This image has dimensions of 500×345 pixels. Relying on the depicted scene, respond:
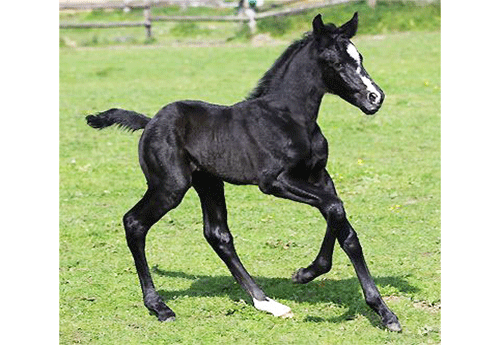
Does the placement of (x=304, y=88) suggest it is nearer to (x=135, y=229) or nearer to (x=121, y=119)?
(x=121, y=119)

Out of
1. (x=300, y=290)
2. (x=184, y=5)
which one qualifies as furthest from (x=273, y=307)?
(x=184, y=5)

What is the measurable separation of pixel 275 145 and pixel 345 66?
78 cm

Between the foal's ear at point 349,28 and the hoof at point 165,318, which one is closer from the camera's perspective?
the foal's ear at point 349,28

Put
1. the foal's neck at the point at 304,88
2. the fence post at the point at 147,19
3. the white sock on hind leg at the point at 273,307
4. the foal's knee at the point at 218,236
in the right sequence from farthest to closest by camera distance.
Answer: the fence post at the point at 147,19, the foal's knee at the point at 218,236, the white sock on hind leg at the point at 273,307, the foal's neck at the point at 304,88

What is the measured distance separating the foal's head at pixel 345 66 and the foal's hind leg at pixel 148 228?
1.53 metres

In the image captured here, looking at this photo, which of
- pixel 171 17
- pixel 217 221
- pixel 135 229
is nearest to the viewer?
pixel 135 229

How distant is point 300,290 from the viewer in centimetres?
765

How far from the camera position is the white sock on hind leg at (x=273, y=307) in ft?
22.7

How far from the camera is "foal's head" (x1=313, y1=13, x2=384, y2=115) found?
6582 millimetres

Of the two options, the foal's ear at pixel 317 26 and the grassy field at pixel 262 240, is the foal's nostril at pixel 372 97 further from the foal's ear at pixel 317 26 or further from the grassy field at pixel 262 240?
the grassy field at pixel 262 240

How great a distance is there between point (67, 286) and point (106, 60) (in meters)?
16.3

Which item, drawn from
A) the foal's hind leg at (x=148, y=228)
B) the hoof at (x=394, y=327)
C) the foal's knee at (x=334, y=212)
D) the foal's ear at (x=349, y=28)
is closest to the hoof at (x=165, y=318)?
the foal's hind leg at (x=148, y=228)

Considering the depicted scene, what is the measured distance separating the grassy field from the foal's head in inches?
66.8

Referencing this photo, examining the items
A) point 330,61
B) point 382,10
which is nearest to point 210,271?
point 330,61
